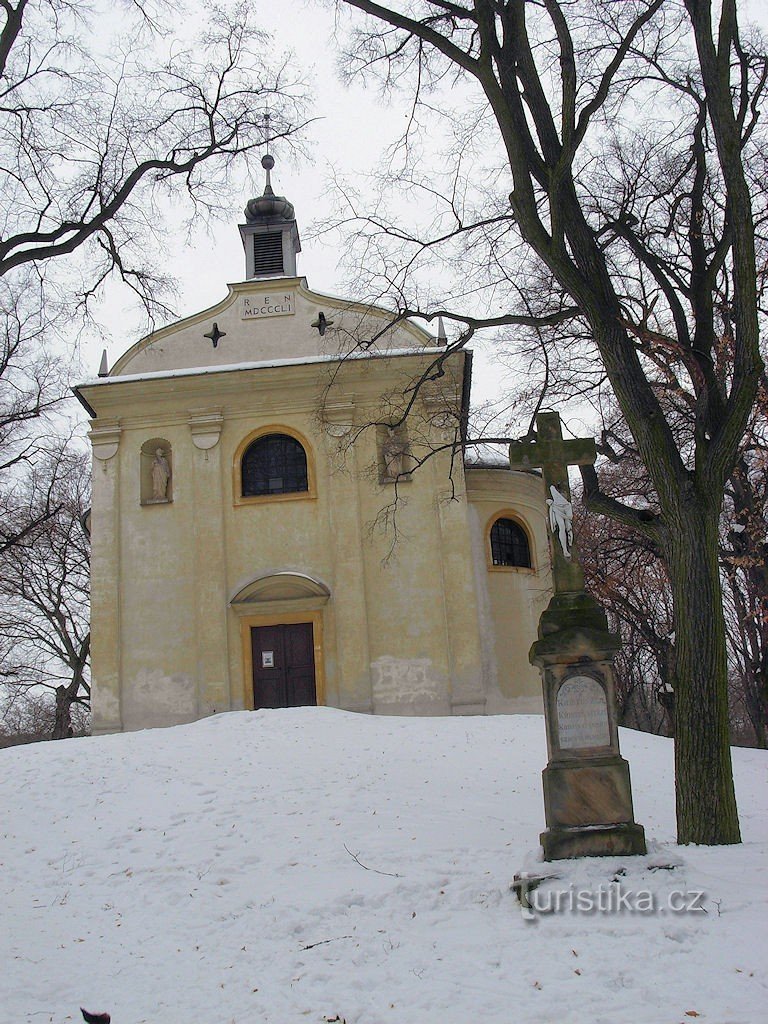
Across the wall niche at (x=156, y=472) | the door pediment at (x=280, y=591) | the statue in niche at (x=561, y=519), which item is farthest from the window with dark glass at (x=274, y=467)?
the statue in niche at (x=561, y=519)

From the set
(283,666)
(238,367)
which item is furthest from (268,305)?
(283,666)

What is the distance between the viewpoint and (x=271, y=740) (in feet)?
42.8

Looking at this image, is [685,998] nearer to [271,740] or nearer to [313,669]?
[271,740]

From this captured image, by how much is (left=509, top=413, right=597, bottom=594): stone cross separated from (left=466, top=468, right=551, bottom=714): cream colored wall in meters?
10.4

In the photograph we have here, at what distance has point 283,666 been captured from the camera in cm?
1802

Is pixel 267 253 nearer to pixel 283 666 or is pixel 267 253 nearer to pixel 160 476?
pixel 160 476

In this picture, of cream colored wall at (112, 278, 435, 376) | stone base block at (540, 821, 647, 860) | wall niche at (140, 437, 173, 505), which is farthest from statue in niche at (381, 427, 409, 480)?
stone base block at (540, 821, 647, 860)

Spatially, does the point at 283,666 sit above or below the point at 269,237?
below

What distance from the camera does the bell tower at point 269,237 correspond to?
21969 mm

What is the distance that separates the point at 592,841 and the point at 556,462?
327 cm

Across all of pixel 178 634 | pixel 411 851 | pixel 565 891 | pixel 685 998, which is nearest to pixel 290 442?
pixel 178 634

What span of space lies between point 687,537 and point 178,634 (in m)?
12.3

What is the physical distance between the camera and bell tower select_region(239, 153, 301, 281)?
2197 centimetres

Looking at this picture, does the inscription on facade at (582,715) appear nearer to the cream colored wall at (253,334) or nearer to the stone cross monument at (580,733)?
the stone cross monument at (580,733)
